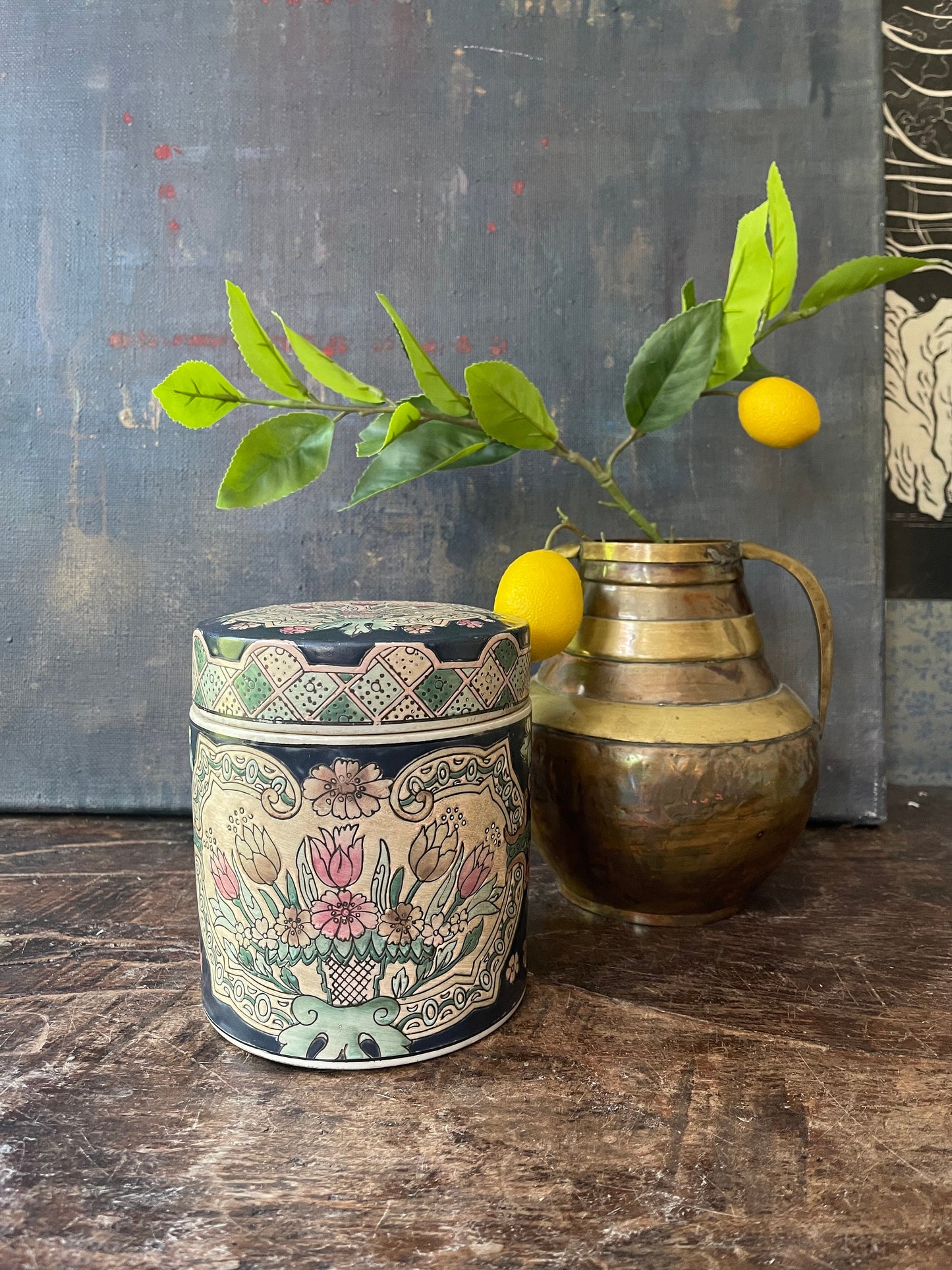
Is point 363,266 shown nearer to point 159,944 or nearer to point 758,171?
point 758,171

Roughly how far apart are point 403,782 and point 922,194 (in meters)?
0.91

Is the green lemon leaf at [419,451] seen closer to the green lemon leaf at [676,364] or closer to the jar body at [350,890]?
the green lemon leaf at [676,364]

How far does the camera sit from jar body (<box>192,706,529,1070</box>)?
21.0 inches

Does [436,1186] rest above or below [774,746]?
below

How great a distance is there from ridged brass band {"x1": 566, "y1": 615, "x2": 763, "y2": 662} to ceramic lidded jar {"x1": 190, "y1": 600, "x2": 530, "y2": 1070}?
165mm

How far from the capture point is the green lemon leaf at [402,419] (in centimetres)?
68

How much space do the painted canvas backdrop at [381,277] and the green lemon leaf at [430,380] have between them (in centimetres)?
24

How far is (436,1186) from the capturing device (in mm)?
442

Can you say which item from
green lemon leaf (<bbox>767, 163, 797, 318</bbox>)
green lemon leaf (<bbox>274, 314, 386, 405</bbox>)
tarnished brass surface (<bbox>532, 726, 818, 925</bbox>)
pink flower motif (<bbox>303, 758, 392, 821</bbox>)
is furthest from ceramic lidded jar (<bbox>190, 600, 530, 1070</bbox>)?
green lemon leaf (<bbox>767, 163, 797, 318</bbox>)

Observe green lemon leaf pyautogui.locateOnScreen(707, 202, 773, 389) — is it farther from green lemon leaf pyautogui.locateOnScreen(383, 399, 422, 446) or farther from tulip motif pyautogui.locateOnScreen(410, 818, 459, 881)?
tulip motif pyautogui.locateOnScreen(410, 818, 459, 881)

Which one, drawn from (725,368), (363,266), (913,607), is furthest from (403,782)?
(913,607)

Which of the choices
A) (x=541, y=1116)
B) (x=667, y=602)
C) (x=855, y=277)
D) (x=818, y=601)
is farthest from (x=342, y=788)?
(x=855, y=277)

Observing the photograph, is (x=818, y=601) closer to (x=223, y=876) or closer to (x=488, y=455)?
(x=488, y=455)

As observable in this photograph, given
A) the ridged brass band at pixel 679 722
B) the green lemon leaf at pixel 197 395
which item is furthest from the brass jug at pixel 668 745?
the green lemon leaf at pixel 197 395
